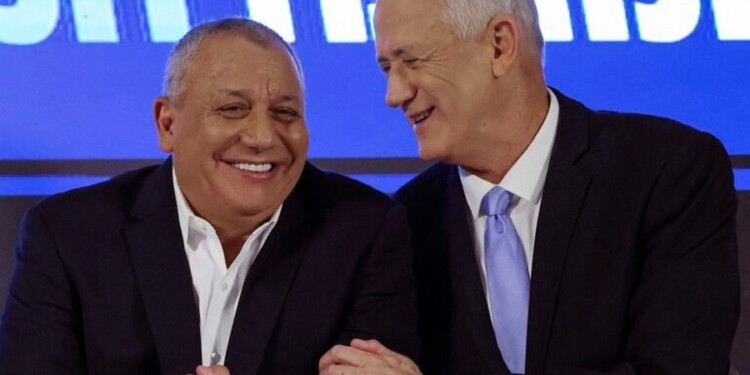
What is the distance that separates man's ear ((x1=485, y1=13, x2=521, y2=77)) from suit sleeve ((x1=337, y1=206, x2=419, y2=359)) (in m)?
0.36

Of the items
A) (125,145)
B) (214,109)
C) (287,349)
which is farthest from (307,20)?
Answer: (287,349)

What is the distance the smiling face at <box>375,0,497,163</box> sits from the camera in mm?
2693

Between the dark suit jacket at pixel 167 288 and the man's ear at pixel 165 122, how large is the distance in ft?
0.20

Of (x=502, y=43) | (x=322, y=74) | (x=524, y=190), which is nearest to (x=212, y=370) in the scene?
(x=524, y=190)

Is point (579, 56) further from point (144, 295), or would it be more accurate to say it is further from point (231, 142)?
point (144, 295)

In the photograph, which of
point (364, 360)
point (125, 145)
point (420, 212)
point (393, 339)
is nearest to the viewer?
point (364, 360)

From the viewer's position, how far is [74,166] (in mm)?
3271

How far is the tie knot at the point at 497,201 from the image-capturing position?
8.80 ft

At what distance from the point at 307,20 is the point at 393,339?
1016mm

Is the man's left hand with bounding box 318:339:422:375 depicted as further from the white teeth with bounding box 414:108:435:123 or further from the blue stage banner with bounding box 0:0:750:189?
the blue stage banner with bounding box 0:0:750:189

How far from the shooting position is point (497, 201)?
8.82 ft

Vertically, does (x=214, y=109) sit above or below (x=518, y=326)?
above

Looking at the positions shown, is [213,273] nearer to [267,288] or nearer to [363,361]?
[267,288]

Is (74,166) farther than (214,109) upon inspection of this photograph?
Yes
